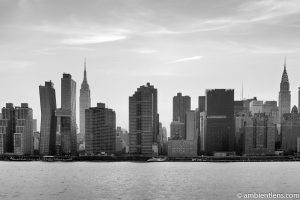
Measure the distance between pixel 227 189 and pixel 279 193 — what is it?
44.3 feet

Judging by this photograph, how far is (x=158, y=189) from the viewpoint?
12106 centimetres

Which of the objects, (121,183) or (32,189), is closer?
(32,189)

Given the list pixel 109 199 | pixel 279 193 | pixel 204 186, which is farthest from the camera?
pixel 204 186

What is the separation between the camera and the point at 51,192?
115625mm

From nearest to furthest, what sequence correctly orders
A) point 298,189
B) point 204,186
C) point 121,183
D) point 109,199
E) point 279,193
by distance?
point 109,199 → point 279,193 → point 298,189 → point 204,186 → point 121,183

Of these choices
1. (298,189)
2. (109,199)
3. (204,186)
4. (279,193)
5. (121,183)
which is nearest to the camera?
(109,199)

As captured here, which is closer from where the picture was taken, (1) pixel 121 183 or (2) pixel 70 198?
(2) pixel 70 198

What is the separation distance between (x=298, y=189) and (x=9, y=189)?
71.2 meters

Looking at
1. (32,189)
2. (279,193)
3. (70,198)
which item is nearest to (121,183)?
(32,189)

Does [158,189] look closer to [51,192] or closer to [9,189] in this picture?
[51,192]

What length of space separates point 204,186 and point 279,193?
22850 millimetres

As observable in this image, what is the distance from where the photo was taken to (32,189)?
123 metres

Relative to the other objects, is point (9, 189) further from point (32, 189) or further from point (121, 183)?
point (121, 183)

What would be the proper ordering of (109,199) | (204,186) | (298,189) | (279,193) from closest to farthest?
(109,199) → (279,193) → (298,189) → (204,186)
